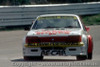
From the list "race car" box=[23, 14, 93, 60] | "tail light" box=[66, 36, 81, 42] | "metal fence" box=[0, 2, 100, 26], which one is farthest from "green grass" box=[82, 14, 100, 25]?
"tail light" box=[66, 36, 81, 42]

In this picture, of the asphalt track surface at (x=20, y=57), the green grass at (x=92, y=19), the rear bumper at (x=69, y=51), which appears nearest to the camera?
the asphalt track surface at (x=20, y=57)

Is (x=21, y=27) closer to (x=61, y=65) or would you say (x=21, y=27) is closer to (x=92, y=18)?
(x=92, y=18)

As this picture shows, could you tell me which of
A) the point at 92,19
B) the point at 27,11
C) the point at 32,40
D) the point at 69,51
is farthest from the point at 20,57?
the point at 92,19

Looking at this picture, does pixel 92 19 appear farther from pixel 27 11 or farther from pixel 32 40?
pixel 32 40

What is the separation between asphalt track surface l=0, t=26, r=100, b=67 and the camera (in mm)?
9203

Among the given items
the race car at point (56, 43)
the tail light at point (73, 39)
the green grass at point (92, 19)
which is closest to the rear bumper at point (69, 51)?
the race car at point (56, 43)

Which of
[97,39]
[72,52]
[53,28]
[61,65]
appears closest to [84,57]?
[72,52]

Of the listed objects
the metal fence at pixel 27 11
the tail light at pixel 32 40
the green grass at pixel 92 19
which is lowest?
the green grass at pixel 92 19

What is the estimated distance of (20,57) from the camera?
44.3ft

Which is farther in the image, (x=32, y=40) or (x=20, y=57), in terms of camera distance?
(x=20, y=57)

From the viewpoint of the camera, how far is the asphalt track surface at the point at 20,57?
362 inches

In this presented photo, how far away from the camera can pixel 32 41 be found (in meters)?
10.9

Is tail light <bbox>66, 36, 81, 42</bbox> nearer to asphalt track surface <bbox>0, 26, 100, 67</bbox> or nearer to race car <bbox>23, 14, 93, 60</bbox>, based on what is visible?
race car <bbox>23, 14, 93, 60</bbox>

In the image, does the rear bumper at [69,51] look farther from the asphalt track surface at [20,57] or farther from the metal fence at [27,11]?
the metal fence at [27,11]
